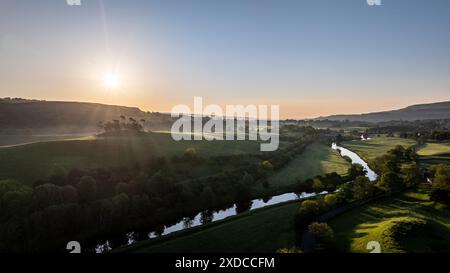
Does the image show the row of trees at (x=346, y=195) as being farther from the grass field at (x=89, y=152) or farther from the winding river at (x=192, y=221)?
the grass field at (x=89, y=152)

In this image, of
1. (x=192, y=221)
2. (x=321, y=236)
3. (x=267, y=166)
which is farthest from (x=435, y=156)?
(x=192, y=221)

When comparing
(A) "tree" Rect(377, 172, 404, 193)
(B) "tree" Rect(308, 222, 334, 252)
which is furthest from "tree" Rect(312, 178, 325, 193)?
(B) "tree" Rect(308, 222, 334, 252)

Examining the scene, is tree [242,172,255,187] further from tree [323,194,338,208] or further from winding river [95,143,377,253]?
tree [323,194,338,208]

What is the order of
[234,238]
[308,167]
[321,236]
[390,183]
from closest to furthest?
[321,236]
[234,238]
[390,183]
[308,167]

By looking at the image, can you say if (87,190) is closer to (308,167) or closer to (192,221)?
(192,221)
